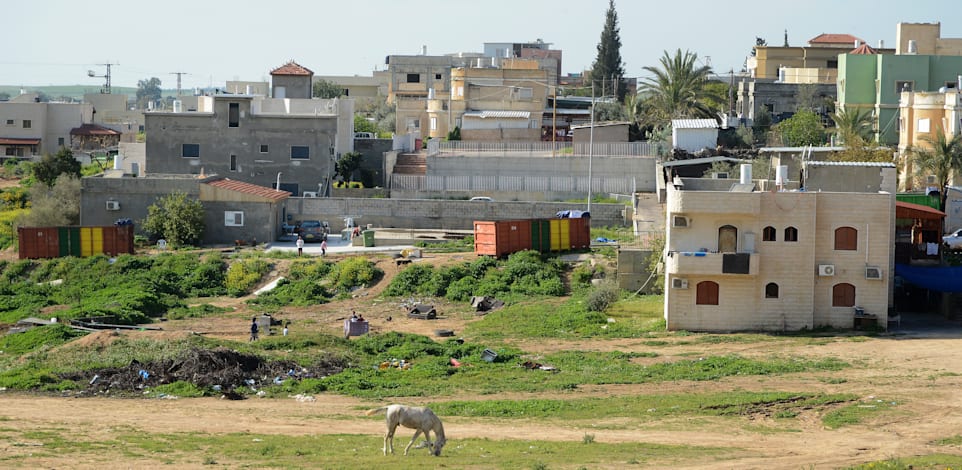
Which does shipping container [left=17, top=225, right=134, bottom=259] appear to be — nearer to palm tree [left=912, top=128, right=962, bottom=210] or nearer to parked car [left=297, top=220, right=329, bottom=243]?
parked car [left=297, top=220, right=329, bottom=243]

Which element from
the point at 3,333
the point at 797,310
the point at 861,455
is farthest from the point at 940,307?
the point at 3,333

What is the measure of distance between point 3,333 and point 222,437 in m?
20.1

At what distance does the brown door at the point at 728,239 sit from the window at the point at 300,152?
3270cm

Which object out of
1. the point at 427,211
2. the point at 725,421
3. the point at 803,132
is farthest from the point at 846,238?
the point at 803,132

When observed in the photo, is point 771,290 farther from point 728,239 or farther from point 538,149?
point 538,149

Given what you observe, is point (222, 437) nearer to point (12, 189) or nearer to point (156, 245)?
point (156, 245)

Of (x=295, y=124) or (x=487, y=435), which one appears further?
(x=295, y=124)

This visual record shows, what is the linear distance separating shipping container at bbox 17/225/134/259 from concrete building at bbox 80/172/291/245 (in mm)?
4952

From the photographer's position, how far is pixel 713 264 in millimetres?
44219

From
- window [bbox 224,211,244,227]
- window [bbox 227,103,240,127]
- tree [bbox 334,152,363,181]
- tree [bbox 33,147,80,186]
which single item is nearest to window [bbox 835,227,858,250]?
window [bbox 224,211,244,227]

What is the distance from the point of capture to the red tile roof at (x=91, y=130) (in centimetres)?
10831

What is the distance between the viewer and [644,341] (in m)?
43.7

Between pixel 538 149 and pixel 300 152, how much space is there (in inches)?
512

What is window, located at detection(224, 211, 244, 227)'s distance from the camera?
63406mm
